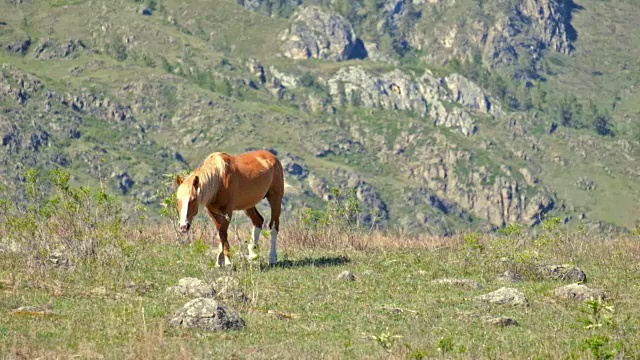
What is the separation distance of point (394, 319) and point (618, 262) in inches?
388

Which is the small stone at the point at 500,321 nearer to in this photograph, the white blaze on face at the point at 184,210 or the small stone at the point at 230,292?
the small stone at the point at 230,292

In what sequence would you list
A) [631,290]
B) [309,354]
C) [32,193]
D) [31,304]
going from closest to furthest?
1. [309,354]
2. [31,304]
3. [631,290]
4. [32,193]

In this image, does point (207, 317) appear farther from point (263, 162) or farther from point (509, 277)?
point (263, 162)

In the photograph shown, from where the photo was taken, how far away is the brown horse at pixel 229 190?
2053cm

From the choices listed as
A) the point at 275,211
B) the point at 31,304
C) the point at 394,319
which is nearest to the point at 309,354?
the point at 394,319

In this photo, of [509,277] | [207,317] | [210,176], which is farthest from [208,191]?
[509,277]

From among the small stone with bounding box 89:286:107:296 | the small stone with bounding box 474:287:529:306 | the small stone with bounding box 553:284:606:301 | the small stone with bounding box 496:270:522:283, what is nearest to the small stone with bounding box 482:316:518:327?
the small stone with bounding box 474:287:529:306

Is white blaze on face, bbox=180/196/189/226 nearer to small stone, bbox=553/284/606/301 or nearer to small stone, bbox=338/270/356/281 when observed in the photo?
small stone, bbox=338/270/356/281

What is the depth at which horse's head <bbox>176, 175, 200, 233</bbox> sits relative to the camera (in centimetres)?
1997

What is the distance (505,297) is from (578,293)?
1.45m

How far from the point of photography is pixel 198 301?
1571 centimetres

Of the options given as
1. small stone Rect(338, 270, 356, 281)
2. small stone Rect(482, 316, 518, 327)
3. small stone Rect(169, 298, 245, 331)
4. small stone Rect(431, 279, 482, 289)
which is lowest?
small stone Rect(338, 270, 356, 281)

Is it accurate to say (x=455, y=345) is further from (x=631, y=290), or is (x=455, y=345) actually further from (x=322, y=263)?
(x=322, y=263)

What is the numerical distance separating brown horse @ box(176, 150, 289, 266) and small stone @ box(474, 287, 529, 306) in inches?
190
